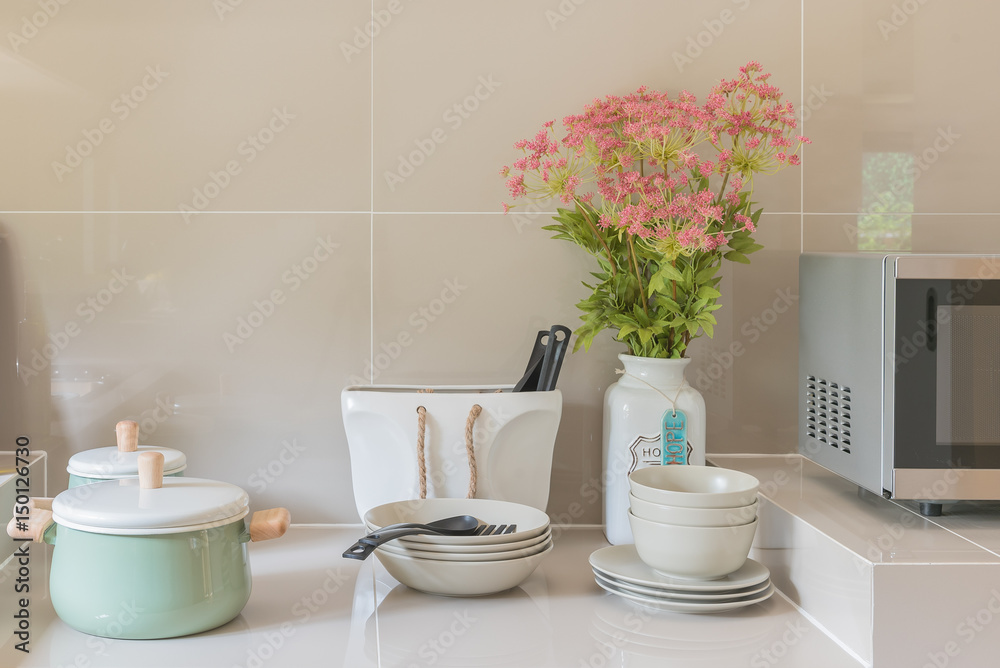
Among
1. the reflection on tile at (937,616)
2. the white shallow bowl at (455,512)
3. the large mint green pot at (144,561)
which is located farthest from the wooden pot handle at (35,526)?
the reflection on tile at (937,616)

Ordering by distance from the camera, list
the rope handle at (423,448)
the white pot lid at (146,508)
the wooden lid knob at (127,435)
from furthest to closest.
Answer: the rope handle at (423,448) < the wooden lid knob at (127,435) < the white pot lid at (146,508)

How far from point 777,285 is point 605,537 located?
0.46 m

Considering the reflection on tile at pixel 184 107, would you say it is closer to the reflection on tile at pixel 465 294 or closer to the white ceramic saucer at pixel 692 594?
the reflection on tile at pixel 465 294

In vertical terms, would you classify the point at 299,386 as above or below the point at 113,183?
below

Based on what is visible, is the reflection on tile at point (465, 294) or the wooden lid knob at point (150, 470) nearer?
the wooden lid knob at point (150, 470)

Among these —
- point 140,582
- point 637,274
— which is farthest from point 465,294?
point 140,582

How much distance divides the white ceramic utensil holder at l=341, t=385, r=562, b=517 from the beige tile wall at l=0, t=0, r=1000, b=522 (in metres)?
0.12

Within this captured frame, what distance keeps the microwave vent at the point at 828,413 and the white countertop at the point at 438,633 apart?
22cm

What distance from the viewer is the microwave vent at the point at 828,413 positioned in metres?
0.99

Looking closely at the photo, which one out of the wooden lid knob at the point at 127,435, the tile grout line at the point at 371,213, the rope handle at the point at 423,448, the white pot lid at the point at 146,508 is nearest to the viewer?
the white pot lid at the point at 146,508

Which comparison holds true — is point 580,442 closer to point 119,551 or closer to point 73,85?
point 119,551

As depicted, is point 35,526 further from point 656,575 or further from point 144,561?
point 656,575

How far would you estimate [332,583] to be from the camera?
0.99 metres

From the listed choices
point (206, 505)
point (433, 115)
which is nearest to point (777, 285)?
point (433, 115)
